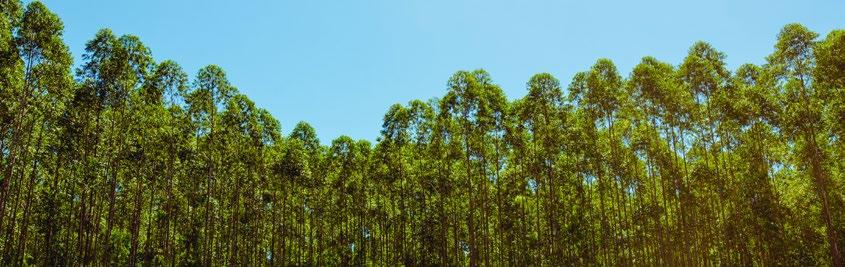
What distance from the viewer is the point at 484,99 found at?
28.2 metres

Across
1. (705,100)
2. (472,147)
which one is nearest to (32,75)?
(472,147)

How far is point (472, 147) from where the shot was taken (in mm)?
29594

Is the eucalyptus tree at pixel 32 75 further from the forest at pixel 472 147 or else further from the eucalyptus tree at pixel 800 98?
the eucalyptus tree at pixel 800 98

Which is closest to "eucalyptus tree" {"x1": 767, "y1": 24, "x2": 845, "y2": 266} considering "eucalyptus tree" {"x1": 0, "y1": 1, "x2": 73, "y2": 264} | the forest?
the forest

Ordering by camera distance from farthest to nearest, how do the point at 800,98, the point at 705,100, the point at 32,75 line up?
the point at 705,100
the point at 800,98
the point at 32,75

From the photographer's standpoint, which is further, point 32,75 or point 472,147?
point 472,147

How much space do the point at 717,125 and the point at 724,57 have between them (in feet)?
13.1

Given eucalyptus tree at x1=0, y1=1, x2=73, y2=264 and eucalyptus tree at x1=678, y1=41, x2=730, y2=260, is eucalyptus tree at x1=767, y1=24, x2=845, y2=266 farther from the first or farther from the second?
eucalyptus tree at x1=0, y1=1, x2=73, y2=264

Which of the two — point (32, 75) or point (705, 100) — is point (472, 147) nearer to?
point (705, 100)

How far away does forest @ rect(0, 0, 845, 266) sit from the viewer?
78.0 feet

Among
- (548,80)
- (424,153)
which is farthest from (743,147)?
(424,153)

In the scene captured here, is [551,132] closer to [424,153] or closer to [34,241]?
[424,153]

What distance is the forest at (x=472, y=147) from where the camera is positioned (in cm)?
2378

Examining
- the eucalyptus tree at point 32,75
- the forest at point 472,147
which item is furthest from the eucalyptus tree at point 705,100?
the eucalyptus tree at point 32,75
